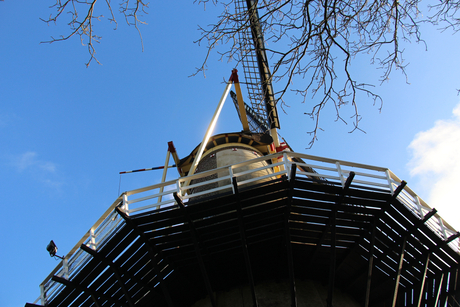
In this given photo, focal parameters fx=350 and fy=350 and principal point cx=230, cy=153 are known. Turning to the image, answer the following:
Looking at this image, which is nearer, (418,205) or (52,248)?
(418,205)

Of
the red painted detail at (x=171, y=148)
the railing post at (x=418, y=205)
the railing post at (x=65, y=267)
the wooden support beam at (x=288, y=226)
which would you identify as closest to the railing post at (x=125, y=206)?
the railing post at (x=65, y=267)

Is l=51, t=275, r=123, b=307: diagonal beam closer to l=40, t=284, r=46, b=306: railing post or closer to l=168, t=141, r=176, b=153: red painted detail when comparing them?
l=40, t=284, r=46, b=306: railing post

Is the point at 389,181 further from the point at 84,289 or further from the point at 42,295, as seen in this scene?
the point at 42,295

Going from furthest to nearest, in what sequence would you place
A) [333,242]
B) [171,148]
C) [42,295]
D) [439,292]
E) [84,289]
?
[171,148]
[439,292]
[42,295]
[84,289]
[333,242]

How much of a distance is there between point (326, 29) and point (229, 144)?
6637 millimetres

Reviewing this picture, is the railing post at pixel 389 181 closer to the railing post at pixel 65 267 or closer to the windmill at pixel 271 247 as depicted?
the windmill at pixel 271 247

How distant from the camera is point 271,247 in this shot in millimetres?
7438

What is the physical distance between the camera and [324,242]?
289 inches

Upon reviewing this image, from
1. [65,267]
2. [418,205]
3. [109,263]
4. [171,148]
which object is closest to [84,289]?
[65,267]

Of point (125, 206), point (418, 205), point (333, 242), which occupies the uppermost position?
point (125, 206)

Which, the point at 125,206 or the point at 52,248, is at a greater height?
the point at 52,248

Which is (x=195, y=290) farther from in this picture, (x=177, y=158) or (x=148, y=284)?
(x=177, y=158)

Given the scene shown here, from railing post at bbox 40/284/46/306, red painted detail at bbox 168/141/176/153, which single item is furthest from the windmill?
red painted detail at bbox 168/141/176/153

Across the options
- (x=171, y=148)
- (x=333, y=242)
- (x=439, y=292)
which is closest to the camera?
(x=333, y=242)
